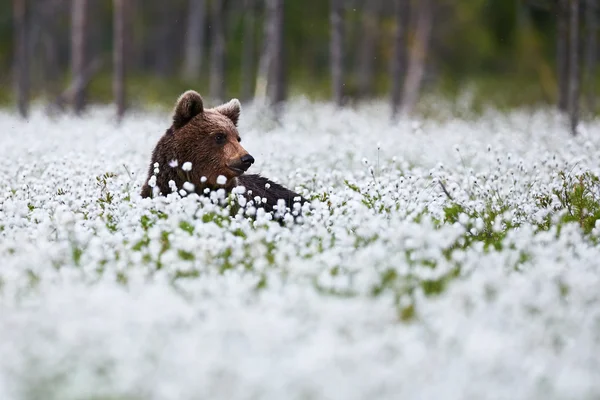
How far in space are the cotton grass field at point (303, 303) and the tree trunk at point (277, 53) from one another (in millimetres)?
8728

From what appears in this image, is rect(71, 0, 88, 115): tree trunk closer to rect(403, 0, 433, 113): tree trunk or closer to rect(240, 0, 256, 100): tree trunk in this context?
rect(240, 0, 256, 100): tree trunk

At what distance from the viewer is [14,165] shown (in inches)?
414

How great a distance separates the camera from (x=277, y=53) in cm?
1689

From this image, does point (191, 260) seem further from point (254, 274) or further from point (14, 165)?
point (14, 165)

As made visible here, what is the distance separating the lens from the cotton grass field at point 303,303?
3.45 meters

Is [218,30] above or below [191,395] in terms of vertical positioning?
above

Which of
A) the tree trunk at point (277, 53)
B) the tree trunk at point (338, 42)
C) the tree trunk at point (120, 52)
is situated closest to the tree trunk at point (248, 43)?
the tree trunk at point (338, 42)

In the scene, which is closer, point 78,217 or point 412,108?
point 78,217

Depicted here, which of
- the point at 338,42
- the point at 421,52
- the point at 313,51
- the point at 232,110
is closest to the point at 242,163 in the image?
the point at 232,110

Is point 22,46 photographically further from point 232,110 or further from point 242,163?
point 242,163

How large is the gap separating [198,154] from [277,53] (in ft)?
31.1

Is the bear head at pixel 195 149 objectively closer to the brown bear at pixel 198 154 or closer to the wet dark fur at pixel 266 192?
the brown bear at pixel 198 154

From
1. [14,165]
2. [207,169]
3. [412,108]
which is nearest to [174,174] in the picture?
[207,169]

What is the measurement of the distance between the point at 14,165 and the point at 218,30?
42.5 ft
